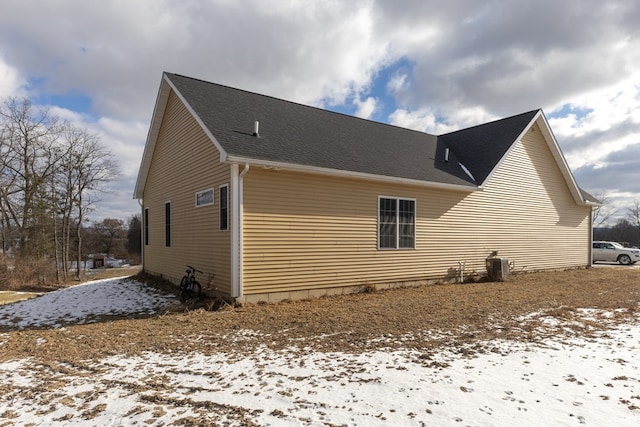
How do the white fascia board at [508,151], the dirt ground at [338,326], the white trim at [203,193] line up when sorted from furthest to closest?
1. the white fascia board at [508,151]
2. the white trim at [203,193]
3. the dirt ground at [338,326]

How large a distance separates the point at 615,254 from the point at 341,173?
23.0m

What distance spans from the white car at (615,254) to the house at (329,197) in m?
9.62

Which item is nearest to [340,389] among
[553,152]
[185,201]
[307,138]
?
[307,138]

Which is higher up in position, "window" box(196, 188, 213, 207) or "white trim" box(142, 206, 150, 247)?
"window" box(196, 188, 213, 207)

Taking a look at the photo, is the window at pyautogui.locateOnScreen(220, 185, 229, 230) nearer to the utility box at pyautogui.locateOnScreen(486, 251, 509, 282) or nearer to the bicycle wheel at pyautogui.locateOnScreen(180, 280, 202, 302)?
the bicycle wheel at pyautogui.locateOnScreen(180, 280, 202, 302)

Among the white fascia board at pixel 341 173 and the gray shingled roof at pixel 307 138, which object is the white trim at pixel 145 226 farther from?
the white fascia board at pixel 341 173

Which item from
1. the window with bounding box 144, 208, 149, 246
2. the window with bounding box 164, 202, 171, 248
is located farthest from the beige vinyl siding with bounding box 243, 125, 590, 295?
the window with bounding box 144, 208, 149, 246

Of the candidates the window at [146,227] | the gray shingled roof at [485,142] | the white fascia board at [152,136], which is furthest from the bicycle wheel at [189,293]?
the gray shingled roof at [485,142]

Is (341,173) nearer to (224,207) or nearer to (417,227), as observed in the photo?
(224,207)

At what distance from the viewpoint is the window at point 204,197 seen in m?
9.45

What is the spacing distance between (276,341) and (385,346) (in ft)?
5.41

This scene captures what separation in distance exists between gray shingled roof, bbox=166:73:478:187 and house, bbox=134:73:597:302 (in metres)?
0.06

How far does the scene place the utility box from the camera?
13.0 m

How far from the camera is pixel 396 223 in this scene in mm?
11031
